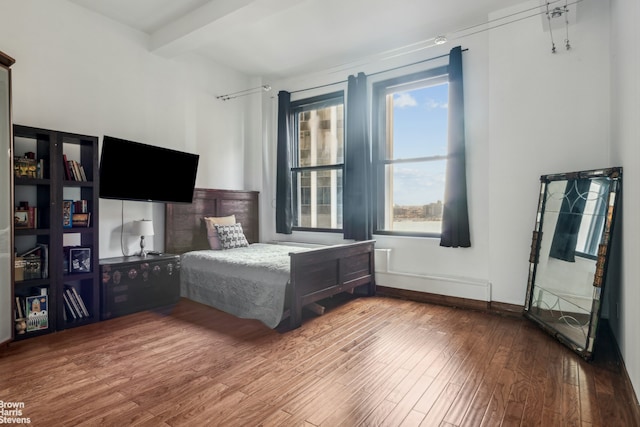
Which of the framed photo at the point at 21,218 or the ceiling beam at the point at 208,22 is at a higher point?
the ceiling beam at the point at 208,22

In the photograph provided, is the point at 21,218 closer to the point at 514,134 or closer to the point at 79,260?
the point at 79,260

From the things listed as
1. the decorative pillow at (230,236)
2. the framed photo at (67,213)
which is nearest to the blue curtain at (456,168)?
the decorative pillow at (230,236)

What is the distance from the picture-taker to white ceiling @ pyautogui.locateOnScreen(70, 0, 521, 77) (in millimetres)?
3287

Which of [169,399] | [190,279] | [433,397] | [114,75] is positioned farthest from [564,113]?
[114,75]

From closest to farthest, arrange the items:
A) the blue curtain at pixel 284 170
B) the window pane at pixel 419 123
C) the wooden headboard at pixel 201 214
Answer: the window pane at pixel 419 123
the wooden headboard at pixel 201 214
the blue curtain at pixel 284 170

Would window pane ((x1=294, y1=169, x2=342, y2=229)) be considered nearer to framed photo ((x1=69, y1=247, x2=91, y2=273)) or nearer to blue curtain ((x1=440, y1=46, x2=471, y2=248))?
blue curtain ((x1=440, y1=46, x2=471, y2=248))

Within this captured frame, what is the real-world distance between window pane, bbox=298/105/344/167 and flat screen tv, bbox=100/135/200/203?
1616mm

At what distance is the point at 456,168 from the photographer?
12.1 feet

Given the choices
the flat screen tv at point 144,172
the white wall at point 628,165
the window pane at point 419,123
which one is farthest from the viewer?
the window pane at point 419,123

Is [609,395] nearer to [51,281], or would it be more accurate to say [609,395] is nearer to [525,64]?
[525,64]

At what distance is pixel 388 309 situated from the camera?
3594 mm

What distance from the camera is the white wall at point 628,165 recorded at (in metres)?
1.88

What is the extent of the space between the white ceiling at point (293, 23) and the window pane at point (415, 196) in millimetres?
1460

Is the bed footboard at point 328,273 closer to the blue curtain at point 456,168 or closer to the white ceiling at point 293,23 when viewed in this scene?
the blue curtain at point 456,168
